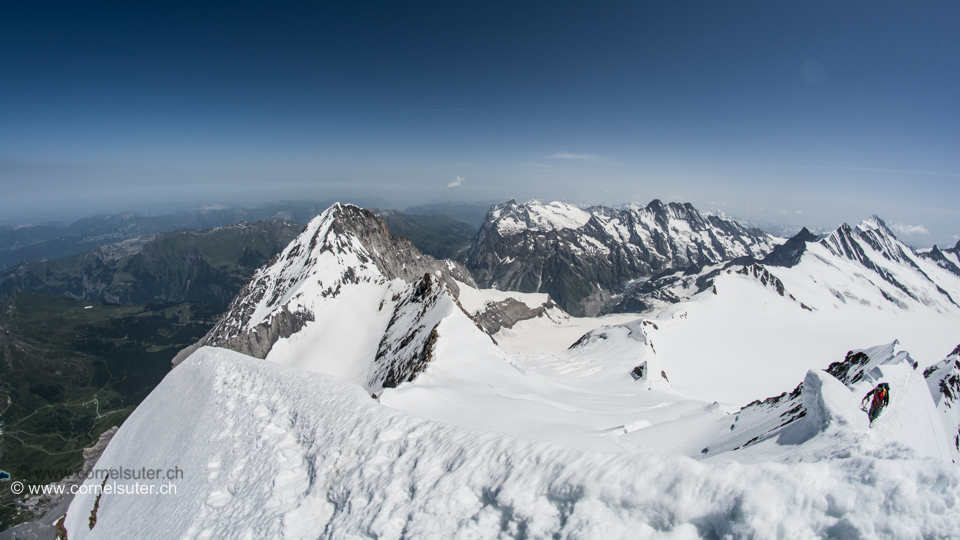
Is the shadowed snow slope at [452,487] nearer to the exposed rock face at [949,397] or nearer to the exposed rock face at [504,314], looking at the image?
the exposed rock face at [949,397]

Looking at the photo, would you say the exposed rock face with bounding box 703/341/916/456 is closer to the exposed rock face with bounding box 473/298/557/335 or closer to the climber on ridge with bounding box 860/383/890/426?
the climber on ridge with bounding box 860/383/890/426

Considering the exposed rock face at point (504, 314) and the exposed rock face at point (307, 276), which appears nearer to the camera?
the exposed rock face at point (307, 276)

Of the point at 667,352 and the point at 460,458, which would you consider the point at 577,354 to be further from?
the point at 460,458

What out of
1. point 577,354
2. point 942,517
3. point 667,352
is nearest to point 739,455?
point 942,517

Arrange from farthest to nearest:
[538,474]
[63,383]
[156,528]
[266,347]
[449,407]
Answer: [63,383]
[266,347]
[449,407]
[156,528]
[538,474]

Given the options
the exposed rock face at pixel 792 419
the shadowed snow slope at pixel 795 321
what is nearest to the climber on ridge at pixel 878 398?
the exposed rock face at pixel 792 419

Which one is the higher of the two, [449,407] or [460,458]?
[460,458]

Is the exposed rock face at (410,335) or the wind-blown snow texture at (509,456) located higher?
the wind-blown snow texture at (509,456)
